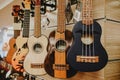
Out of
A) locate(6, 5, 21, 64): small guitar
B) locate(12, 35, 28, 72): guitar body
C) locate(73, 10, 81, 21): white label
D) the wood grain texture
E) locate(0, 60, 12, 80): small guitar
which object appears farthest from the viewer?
locate(0, 60, 12, 80): small guitar

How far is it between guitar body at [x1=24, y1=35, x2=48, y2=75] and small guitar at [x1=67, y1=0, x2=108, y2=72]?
405mm

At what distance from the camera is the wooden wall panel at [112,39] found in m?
1.04

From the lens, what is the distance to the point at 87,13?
96 centimetres

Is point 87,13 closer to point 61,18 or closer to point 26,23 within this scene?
point 61,18

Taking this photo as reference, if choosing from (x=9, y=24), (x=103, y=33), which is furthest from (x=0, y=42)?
(x=103, y=33)

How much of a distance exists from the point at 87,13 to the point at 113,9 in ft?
0.72

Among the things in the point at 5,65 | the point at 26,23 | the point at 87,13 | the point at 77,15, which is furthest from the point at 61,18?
the point at 5,65

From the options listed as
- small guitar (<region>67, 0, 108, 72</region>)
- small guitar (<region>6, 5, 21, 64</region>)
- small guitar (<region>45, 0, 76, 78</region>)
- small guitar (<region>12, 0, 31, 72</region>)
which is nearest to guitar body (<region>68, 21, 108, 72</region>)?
small guitar (<region>67, 0, 108, 72</region>)

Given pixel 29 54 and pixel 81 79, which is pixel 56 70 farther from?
pixel 29 54

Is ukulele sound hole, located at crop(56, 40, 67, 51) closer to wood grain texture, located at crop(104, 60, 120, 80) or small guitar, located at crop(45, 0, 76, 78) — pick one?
small guitar, located at crop(45, 0, 76, 78)

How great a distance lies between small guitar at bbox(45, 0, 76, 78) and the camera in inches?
41.8

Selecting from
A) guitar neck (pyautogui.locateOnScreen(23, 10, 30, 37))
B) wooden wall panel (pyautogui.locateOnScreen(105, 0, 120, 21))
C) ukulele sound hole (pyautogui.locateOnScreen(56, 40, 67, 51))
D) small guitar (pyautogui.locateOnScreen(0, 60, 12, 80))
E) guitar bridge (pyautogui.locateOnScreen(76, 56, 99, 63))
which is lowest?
small guitar (pyautogui.locateOnScreen(0, 60, 12, 80))

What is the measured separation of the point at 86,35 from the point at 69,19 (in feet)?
1.16

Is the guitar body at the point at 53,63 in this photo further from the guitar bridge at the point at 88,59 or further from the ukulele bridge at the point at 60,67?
the guitar bridge at the point at 88,59
